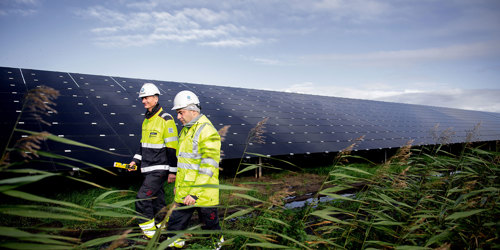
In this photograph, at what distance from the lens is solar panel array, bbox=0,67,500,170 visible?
6.33 meters

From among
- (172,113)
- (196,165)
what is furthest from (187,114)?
(172,113)

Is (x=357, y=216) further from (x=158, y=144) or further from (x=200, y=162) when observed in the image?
(x=158, y=144)

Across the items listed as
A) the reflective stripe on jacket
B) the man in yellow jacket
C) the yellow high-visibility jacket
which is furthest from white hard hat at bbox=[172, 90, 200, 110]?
the reflective stripe on jacket

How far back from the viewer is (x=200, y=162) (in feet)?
10.3

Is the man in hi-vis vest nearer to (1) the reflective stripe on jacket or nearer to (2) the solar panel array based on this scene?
(1) the reflective stripe on jacket

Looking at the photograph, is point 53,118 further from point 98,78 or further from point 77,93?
point 98,78

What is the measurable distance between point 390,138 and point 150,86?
11922mm

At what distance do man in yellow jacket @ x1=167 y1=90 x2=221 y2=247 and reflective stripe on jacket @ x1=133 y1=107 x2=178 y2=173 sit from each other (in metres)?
0.76

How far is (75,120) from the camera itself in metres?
7.01

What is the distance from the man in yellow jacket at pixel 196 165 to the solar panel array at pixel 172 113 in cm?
212

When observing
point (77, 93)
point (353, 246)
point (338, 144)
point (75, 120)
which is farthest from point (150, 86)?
point (338, 144)

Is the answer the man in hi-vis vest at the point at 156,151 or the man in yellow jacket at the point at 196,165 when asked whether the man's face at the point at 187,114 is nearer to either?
the man in yellow jacket at the point at 196,165

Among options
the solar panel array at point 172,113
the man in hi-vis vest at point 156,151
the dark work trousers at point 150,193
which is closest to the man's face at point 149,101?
the man in hi-vis vest at point 156,151

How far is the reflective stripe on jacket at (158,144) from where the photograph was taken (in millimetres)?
4070
